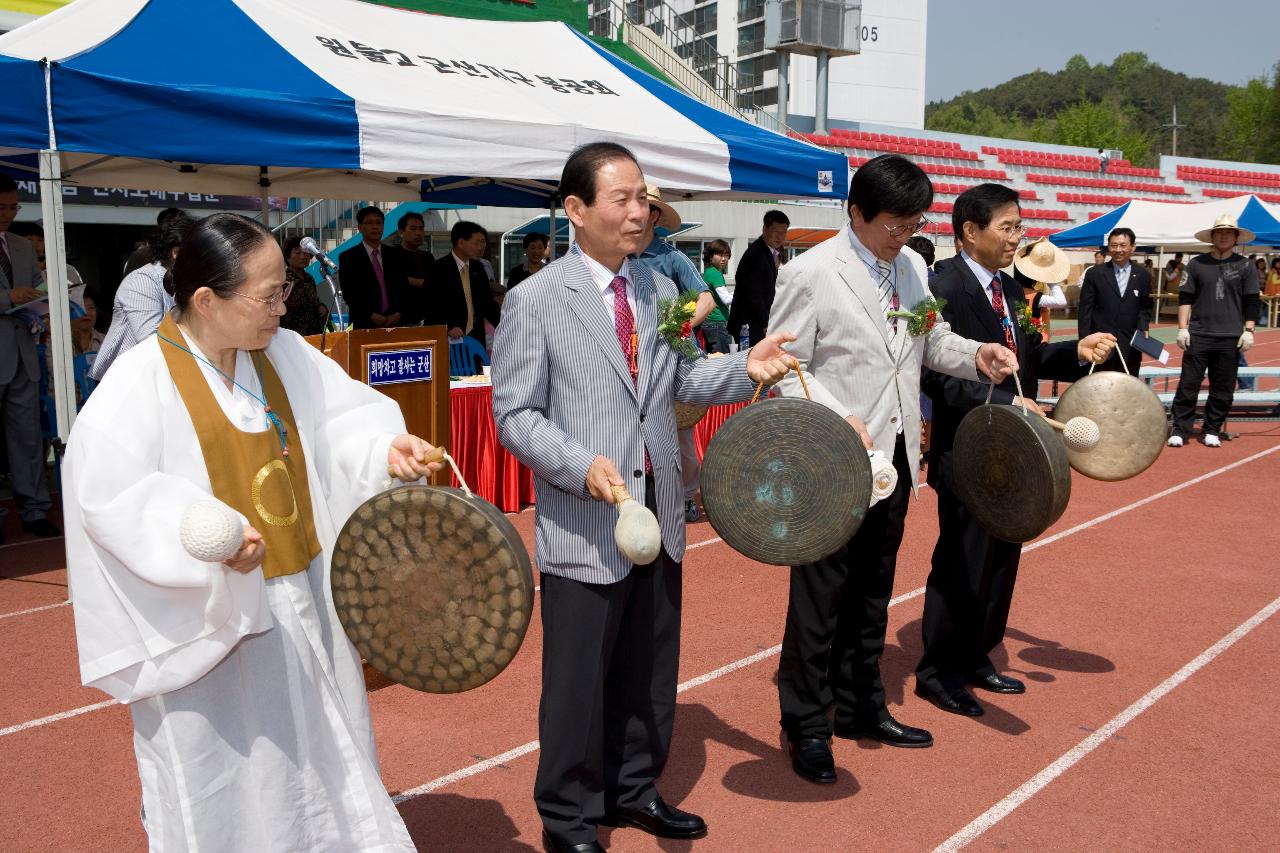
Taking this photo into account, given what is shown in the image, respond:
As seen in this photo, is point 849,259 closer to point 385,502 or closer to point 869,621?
point 869,621

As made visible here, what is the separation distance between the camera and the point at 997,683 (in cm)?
459

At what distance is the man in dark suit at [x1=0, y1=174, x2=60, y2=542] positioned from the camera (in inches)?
266

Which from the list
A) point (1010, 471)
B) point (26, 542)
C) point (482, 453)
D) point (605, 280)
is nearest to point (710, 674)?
point (1010, 471)

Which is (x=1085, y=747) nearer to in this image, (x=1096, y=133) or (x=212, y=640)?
(x=212, y=640)

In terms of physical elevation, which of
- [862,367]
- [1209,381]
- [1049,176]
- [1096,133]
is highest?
[1096,133]

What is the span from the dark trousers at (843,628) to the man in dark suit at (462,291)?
208 inches

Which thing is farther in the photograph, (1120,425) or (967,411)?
(967,411)

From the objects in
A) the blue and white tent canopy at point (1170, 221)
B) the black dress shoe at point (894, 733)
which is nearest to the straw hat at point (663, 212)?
the black dress shoe at point (894, 733)

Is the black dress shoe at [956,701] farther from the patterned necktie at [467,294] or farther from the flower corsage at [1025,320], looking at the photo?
the patterned necktie at [467,294]

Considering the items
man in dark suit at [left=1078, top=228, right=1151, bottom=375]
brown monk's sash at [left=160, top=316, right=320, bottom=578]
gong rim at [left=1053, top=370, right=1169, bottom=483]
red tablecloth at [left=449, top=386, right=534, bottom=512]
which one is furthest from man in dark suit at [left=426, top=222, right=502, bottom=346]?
brown monk's sash at [left=160, top=316, right=320, bottom=578]

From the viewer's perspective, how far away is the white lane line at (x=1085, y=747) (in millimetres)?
3443

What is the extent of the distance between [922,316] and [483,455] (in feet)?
14.5

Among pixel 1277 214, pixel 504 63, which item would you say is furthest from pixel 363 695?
pixel 1277 214

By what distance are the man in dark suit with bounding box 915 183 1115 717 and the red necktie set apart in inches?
60.8
